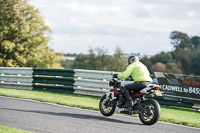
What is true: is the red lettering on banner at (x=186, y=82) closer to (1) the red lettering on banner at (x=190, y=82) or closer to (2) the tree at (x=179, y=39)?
(1) the red lettering on banner at (x=190, y=82)

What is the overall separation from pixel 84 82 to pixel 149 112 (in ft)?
24.3

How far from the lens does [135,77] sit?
9695mm

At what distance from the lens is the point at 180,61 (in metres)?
119

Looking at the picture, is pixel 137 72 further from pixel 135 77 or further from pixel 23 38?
pixel 23 38

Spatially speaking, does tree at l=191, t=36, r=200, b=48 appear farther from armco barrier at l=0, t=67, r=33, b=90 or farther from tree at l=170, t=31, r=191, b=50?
armco barrier at l=0, t=67, r=33, b=90

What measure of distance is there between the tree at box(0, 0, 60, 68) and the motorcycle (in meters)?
35.1

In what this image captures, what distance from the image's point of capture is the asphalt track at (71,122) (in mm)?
8219

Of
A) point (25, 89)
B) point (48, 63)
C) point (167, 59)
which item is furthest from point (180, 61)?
point (25, 89)

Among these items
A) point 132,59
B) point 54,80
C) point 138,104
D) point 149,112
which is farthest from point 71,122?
point 54,80

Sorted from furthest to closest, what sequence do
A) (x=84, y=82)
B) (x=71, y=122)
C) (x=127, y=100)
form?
(x=84, y=82)
(x=127, y=100)
(x=71, y=122)

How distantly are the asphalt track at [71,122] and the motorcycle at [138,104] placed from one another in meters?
0.21

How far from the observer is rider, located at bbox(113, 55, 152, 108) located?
31.4 ft

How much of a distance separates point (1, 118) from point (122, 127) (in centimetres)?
303

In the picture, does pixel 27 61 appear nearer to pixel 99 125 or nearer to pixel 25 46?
pixel 25 46
